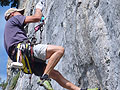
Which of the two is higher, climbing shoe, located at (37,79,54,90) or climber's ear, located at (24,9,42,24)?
climber's ear, located at (24,9,42,24)

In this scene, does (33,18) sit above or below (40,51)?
above

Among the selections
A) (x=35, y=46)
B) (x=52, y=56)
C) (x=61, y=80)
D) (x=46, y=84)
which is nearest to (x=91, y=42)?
(x=52, y=56)

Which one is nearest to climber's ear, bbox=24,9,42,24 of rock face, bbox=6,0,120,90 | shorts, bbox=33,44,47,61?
shorts, bbox=33,44,47,61

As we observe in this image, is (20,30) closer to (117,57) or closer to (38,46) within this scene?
(38,46)

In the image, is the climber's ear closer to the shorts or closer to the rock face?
the shorts

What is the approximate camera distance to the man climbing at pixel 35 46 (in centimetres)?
557

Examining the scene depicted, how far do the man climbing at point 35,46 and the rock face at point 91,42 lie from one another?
684 millimetres

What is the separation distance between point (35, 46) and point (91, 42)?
1.28 metres

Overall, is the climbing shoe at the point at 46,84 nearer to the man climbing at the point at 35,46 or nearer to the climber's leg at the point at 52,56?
the man climbing at the point at 35,46

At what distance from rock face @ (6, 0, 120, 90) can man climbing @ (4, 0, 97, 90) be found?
68 cm

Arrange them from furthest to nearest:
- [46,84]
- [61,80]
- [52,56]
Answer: [61,80] → [52,56] → [46,84]

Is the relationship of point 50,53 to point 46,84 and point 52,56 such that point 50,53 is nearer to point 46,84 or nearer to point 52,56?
point 52,56

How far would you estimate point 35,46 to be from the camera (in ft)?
18.6

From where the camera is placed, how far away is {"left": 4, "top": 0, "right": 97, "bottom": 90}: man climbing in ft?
18.3
